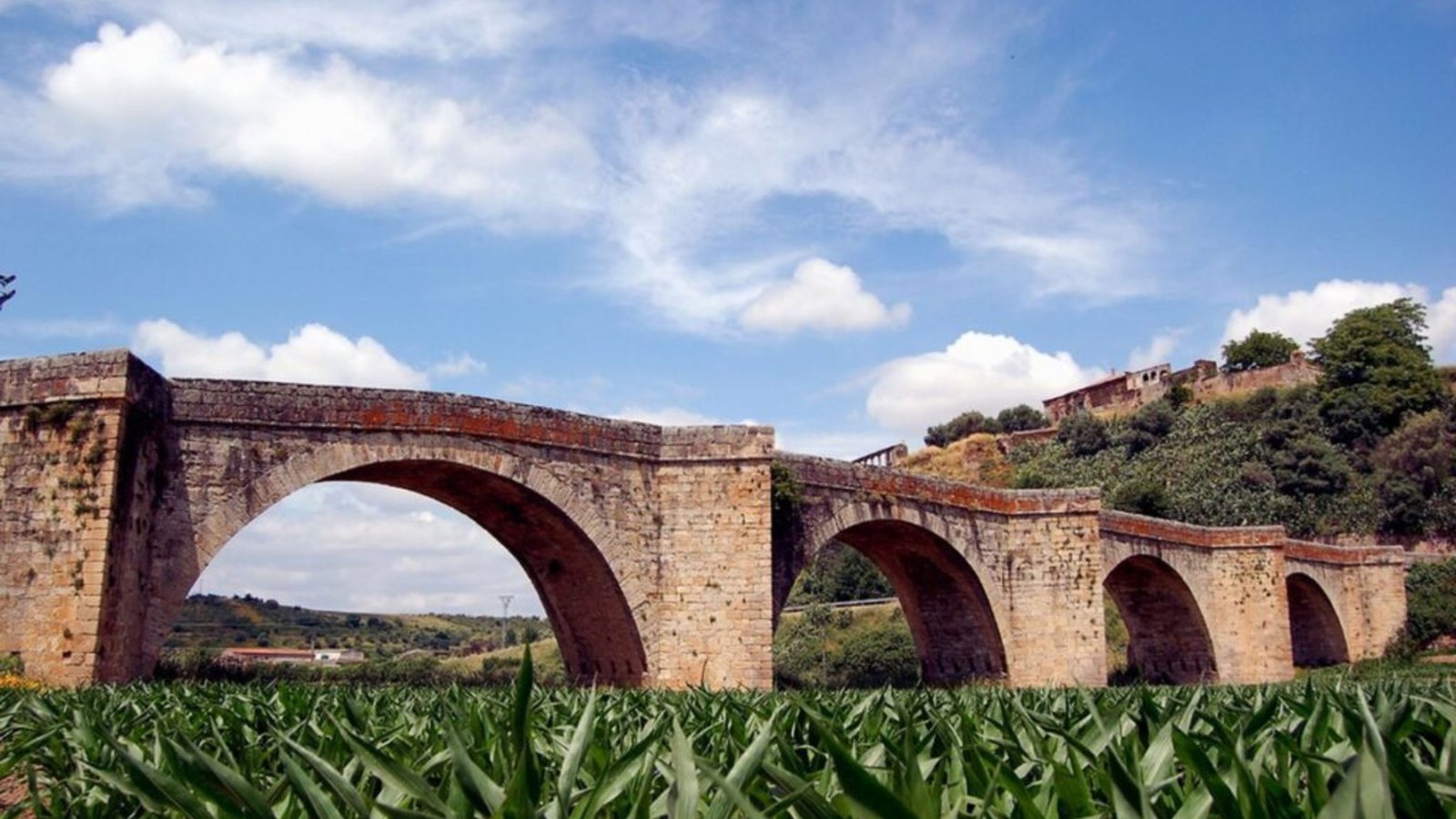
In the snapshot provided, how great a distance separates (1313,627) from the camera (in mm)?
40344

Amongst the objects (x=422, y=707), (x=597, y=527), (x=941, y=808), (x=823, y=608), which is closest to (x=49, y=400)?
(x=597, y=527)

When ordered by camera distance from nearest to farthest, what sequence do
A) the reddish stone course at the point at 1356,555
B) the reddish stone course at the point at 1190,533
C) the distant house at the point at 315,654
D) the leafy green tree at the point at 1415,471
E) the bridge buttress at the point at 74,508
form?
the bridge buttress at the point at 74,508
the reddish stone course at the point at 1190,533
the reddish stone course at the point at 1356,555
the distant house at the point at 315,654
the leafy green tree at the point at 1415,471

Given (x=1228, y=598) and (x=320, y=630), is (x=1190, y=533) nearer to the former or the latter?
(x=1228, y=598)

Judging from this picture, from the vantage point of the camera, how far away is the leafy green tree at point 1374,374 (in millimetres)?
55219

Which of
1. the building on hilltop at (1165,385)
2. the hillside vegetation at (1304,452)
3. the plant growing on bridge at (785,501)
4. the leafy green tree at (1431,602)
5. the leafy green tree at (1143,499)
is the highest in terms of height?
the building on hilltop at (1165,385)

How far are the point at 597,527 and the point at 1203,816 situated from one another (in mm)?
15917

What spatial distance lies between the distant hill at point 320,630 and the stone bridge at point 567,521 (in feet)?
74.5

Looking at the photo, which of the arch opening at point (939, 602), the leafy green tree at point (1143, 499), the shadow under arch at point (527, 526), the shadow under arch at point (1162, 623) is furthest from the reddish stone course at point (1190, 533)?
the leafy green tree at point (1143, 499)

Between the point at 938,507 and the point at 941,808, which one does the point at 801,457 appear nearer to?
the point at 938,507

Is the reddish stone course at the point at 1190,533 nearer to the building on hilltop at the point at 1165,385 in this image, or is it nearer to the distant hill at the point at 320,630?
the distant hill at the point at 320,630

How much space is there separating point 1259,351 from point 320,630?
54.9 metres

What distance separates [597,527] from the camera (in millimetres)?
17406

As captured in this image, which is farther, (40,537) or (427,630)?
(427,630)

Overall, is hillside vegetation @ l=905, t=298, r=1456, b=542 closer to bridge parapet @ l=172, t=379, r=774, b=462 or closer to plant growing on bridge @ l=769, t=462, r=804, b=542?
plant growing on bridge @ l=769, t=462, r=804, b=542
